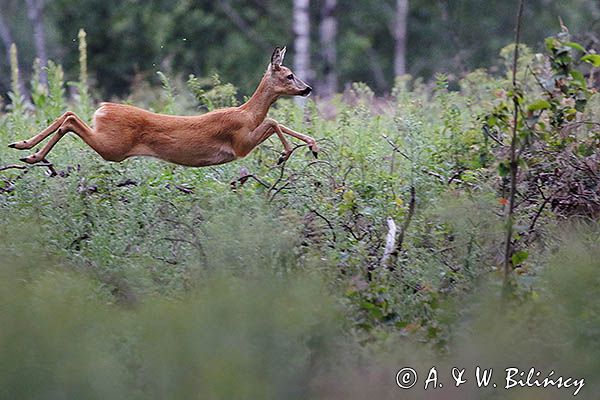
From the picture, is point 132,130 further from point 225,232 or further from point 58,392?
point 58,392

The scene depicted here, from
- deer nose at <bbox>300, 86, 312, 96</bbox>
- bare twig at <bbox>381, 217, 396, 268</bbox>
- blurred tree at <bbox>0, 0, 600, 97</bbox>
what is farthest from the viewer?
blurred tree at <bbox>0, 0, 600, 97</bbox>

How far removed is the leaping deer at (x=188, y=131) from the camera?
26.0 ft

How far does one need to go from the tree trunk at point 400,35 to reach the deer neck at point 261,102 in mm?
20393

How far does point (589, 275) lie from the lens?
5.32 m

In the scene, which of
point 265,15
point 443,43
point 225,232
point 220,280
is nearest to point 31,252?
point 225,232

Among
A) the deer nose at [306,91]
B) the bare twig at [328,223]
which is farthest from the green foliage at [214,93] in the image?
the bare twig at [328,223]

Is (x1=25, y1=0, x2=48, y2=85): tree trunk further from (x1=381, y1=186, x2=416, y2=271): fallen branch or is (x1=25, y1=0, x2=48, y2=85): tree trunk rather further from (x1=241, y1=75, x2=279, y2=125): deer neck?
(x1=381, y1=186, x2=416, y2=271): fallen branch

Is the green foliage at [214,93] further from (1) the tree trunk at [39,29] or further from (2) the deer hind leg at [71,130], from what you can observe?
(1) the tree trunk at [39,29]

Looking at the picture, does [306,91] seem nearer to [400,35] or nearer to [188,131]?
[188,131]

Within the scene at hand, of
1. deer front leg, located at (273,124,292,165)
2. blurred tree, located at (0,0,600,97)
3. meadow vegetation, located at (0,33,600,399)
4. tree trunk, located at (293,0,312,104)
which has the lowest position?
meadow vegetation, located at (0,33,600,399)

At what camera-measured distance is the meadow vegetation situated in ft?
14.7

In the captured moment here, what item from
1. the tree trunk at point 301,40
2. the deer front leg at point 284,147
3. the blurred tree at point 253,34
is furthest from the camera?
the blurred tree at point 253,34

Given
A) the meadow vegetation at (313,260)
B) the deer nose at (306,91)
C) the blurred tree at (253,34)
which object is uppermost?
the blurred tree at (253,34)

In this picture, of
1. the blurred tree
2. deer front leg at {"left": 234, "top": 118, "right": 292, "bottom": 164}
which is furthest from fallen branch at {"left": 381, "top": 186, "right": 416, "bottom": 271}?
the blurred tree
